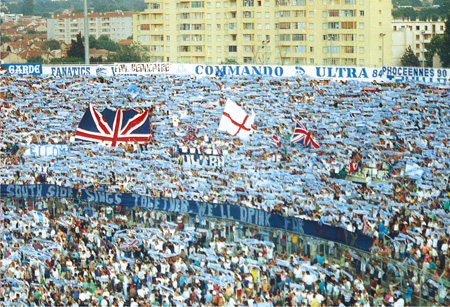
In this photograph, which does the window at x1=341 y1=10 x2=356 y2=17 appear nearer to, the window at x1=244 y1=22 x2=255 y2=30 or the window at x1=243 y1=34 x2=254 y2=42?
the window at x1=244 y1=22 x2=255 y2=30

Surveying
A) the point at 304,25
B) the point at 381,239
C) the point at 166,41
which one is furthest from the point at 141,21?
the point at 381,239

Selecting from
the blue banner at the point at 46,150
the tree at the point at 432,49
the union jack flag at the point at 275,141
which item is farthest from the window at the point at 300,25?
the union jack flag at the point at 275,141

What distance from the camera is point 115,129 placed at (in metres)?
31.4

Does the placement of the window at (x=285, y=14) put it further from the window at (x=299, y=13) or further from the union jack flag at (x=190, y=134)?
the union jack flag at (x=190, y=134)

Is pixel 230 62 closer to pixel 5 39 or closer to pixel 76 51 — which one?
pixel 76 51

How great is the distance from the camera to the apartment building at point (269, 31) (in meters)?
54.4

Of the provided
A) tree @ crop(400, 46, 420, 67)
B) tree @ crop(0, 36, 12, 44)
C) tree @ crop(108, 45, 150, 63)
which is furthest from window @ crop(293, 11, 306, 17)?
tree @ crop(0, 36, 12, 44)

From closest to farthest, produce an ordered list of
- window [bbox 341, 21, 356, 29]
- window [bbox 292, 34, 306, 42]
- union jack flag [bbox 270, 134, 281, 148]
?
1. union jack flag [bbox 270, 134, 281, 148]
2. window [bbox 341, 21, 356, 29]
3. window [bbox 292, 34, 306, 42]

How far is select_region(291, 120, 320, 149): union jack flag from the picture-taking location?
2711 cm

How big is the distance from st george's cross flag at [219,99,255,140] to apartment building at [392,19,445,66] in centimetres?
3168

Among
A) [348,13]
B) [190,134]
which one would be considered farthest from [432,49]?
[190,134]

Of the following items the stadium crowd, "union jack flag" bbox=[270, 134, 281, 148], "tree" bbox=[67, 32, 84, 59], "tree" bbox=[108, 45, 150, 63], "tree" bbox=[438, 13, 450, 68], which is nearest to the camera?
the stadium crowd

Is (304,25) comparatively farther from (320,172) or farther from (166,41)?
(320,172)

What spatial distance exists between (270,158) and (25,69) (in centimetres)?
1441
